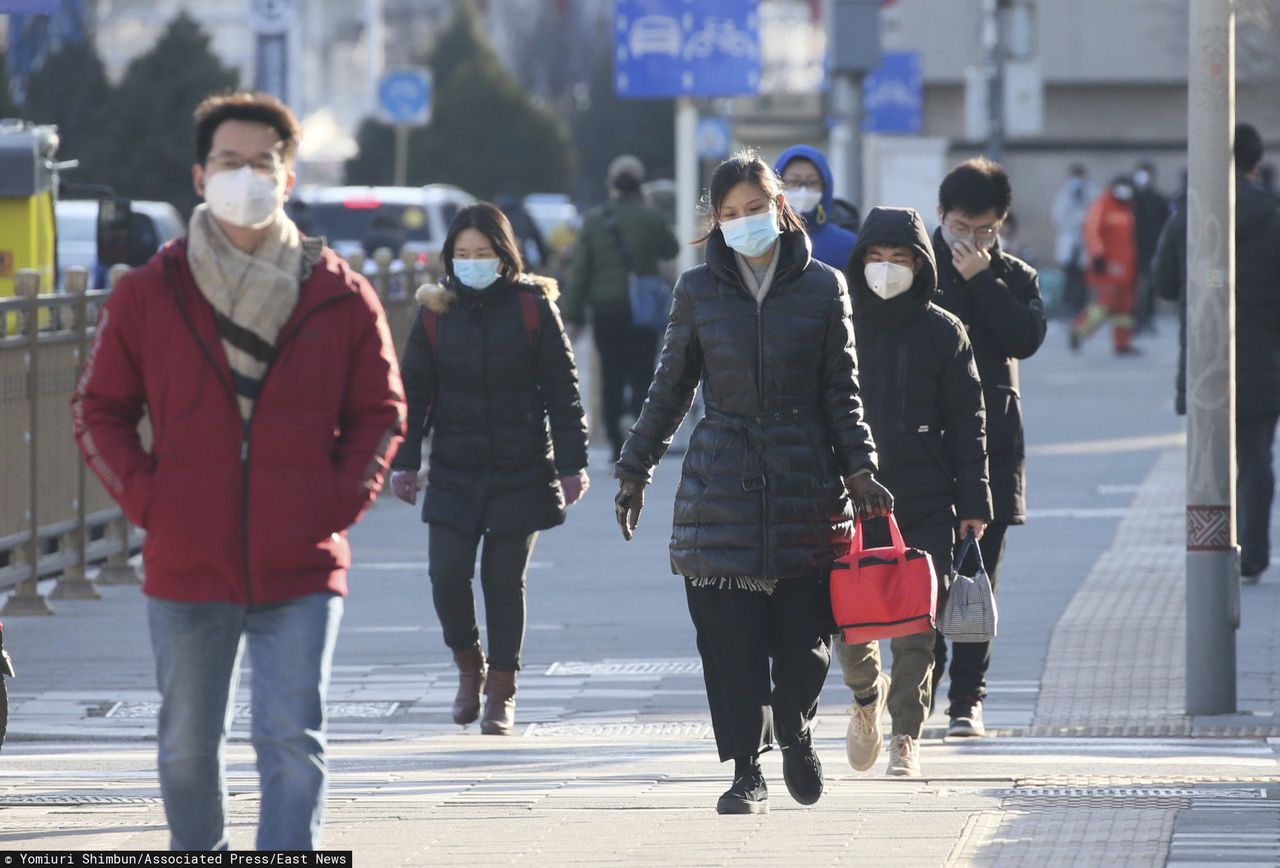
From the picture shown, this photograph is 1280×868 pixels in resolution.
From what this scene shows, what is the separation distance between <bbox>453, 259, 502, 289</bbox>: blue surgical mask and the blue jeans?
11.8 ft

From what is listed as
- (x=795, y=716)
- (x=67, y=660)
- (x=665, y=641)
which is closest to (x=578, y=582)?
(x=665, y=641)

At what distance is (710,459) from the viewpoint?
660 cm

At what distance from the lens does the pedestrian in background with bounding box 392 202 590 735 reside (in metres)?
8.56

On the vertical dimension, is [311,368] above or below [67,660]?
above

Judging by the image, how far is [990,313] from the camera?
804 cm

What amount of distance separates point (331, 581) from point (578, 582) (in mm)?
7271

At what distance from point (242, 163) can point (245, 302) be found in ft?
0.94

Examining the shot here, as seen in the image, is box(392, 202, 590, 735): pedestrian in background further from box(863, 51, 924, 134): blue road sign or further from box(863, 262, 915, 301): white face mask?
box(863, 51, 924, 134): blue road sign

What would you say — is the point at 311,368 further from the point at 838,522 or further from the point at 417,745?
the point at 417,745

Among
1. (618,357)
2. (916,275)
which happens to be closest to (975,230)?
(916,275)

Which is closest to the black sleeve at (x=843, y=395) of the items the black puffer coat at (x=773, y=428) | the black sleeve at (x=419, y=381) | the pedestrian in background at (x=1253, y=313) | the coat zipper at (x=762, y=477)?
the black puffer coat at (x=773, y=428)

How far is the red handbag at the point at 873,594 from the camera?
21.6ft

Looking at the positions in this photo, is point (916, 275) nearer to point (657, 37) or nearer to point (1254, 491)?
point (1254, 491)

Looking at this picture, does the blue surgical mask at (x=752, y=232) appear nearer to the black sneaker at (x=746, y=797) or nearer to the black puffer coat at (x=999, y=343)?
the black sneaker at (x=746, y=797)
